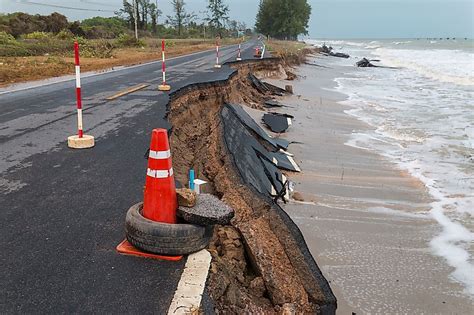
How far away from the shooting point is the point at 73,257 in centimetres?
335

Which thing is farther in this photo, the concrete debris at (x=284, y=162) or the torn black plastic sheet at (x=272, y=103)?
the torn black plastic sheet at (x=272, y=103)

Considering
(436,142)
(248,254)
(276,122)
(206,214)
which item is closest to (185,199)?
(206,214)

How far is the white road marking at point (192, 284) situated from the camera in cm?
279

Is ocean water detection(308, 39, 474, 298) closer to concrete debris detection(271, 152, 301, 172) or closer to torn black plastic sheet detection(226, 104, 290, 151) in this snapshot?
torn black plastic sheet detection(226, 104, 290, 151)

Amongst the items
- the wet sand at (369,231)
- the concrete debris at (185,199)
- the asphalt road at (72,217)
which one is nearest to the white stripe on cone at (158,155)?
the concrete debris at (185,199)

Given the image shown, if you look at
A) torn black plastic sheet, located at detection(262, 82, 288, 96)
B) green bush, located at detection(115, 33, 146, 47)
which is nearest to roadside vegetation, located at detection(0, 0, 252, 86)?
green bush, located at detection(115, 33, 146, 47)

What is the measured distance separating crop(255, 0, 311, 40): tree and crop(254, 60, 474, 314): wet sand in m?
82.3

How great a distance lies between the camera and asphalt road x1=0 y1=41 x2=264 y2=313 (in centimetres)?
288

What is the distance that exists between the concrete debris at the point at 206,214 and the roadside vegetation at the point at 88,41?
41.6ft

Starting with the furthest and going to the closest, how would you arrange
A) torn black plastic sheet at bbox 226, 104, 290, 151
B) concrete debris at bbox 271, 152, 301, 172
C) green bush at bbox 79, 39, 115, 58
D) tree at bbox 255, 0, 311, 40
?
tree at bbox 255, 0, 311, 40 < green bush at bbox 79, 39, 115, 58 < torn black plastic sheet at bbox 226, 104, 290, 151 < concrete debris at bbox 271, 152, 301, 172

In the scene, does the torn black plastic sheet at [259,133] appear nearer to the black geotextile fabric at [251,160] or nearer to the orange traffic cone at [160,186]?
the black geotextile fabric at [251,160]

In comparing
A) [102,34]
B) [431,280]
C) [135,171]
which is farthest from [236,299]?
[102,34]

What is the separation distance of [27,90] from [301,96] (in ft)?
40.3

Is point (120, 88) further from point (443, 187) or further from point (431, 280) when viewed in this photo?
point (431, 280)
